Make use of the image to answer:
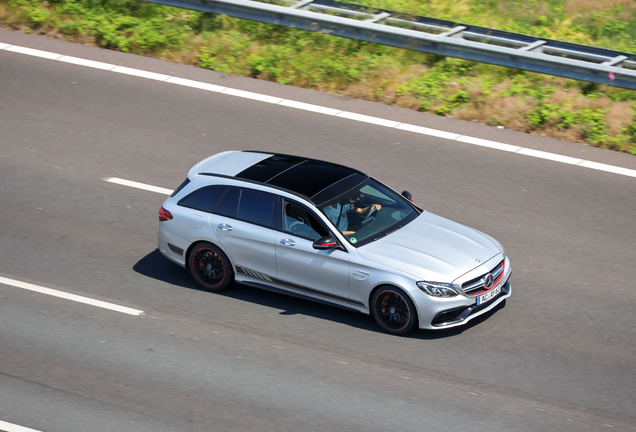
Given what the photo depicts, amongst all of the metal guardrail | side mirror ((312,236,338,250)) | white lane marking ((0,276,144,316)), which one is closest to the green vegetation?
the metal guardrail

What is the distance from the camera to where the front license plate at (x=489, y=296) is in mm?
9125

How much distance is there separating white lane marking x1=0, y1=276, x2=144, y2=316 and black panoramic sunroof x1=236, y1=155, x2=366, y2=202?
2069 mm

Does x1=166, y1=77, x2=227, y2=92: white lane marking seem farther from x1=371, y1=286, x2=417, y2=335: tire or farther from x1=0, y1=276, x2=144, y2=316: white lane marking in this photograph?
x1=371, y1=286, x2=417, y2=335: tire

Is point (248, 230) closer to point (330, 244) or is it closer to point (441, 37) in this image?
point (330, 244)

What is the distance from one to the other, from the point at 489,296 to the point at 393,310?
1.08m

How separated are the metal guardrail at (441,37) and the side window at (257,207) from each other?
21.0ft

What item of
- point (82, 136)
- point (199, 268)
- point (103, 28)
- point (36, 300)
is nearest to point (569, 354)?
point (199, 268)

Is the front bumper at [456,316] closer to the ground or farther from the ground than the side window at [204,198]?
closer to the ground

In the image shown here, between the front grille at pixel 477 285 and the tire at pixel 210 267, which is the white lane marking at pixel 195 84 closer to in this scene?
the tire at pixel 210 267

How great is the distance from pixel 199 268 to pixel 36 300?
1942mm

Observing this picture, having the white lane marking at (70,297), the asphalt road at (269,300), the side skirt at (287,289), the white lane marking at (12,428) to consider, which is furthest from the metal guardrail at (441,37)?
the white lane marking at (12,428)

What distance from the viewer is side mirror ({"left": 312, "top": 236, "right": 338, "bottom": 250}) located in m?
9.31

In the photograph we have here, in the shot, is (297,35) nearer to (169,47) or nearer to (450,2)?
(169,47)

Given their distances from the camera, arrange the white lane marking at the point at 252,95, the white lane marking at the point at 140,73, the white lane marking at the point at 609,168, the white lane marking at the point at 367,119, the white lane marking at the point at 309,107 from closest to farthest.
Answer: the white lane marking at the point at 609,168 < the white lane marking at the point at 367,119 < the white lane marking at the point at 309,107 < the white lane marking at the point at 252,95 < the white lane marking at the point at 140,73
